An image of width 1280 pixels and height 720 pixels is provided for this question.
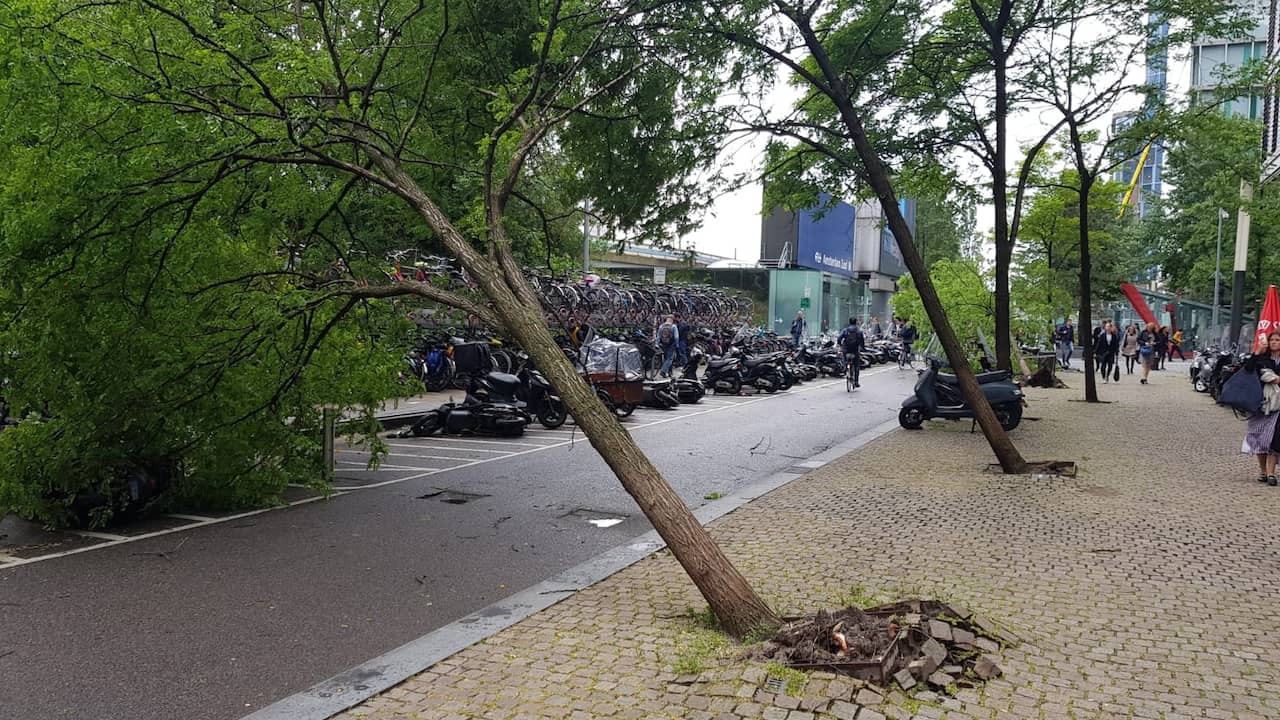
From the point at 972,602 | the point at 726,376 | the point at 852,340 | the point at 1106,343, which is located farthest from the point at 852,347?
the point at 972,602

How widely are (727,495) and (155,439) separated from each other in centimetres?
504

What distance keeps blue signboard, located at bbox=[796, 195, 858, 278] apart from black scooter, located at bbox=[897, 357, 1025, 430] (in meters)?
29.3

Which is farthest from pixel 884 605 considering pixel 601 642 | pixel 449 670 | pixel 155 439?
pixel 155 439

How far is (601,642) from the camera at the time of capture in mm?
4766

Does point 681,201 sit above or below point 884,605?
above

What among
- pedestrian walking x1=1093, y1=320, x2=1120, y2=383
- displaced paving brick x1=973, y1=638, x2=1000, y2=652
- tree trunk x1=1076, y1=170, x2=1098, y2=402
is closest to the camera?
displaced paving brick x1=973, y1=638, x2=1000, y2=652

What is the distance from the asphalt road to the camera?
4320mm

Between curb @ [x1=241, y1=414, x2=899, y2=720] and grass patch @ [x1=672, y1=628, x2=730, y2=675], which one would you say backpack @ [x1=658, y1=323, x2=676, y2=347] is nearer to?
curb @ [x1=241, y1=414, x2=899, y2=720]

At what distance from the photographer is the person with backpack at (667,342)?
2473 cm

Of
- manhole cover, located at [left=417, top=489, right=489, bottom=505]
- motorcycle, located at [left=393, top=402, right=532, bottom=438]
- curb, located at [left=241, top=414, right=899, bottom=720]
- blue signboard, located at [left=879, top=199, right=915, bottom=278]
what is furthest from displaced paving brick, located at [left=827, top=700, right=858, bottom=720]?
blue signboard, located at [left=879, top=199, right=915, bottom=278]

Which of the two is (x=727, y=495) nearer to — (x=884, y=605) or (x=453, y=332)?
(x=884, y=605)

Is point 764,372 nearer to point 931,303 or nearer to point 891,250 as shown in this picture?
point 931,303

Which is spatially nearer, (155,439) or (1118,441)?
(155,439)

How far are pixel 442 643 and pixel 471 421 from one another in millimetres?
8919
